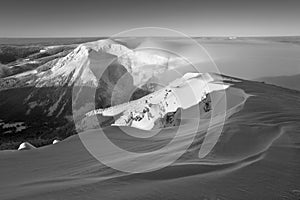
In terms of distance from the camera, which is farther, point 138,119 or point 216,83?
point 138,119

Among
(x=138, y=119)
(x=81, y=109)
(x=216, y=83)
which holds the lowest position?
(x=81, y=109)

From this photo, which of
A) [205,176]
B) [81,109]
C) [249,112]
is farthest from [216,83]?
[81,109]

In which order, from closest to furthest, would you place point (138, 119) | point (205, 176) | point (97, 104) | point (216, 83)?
point (205, 176) < point (216, 83) < point (138, 119) < point (97, 104)

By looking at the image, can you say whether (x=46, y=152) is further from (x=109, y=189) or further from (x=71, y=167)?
(x=109, y=189)

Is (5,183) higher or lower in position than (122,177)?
lower

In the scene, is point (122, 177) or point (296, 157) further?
point (296, 157)

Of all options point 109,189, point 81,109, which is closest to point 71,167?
point 109,189

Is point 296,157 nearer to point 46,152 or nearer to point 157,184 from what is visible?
point 157,184

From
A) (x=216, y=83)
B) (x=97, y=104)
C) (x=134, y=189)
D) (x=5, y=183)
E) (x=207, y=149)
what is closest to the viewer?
(x=134, y=189)

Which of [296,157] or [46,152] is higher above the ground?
[296,157]
